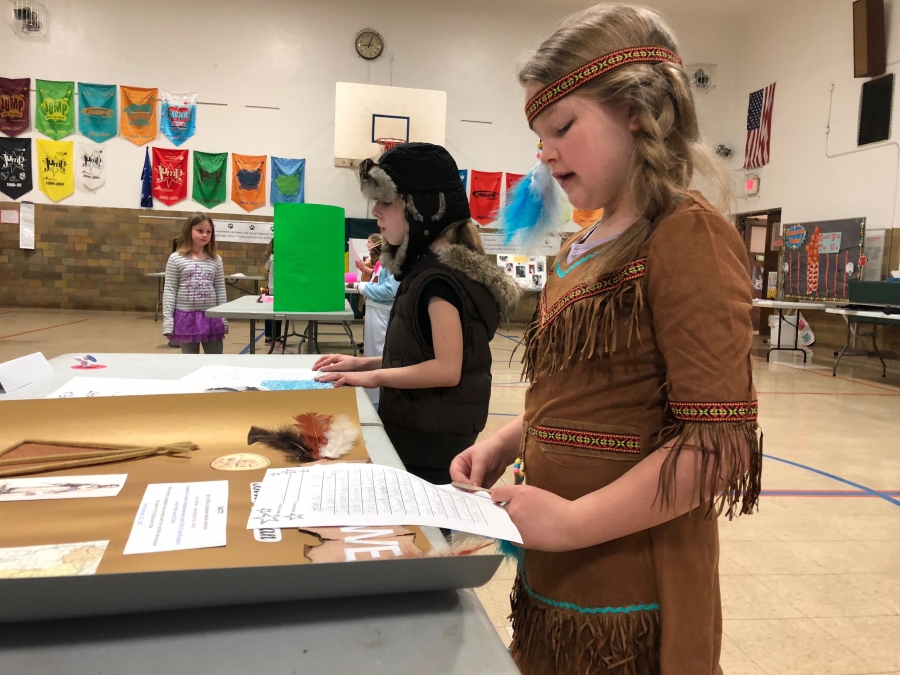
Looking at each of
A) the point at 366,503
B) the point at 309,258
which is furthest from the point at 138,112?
the point at 366,503

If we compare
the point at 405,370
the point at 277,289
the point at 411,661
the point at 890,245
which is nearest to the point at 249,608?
the point at 411,661

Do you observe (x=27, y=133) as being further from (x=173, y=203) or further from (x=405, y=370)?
(x=405, y=370)

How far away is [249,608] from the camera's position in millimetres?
464

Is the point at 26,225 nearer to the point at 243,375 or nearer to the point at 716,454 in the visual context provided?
the point at 243,375

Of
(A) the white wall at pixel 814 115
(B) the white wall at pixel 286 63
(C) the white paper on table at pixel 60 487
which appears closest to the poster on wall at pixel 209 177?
(B) the white wall at pixel 286 63

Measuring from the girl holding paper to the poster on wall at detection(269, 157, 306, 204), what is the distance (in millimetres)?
8852

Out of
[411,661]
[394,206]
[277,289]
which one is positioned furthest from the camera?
[277,289]

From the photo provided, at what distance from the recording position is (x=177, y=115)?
28.8 ft

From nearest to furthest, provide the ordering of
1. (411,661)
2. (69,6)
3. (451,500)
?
1. (411,661)
2. (451,500)
3. (69,6)

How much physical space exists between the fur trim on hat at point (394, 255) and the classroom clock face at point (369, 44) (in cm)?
851

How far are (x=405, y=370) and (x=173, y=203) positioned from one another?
8850 millimetres

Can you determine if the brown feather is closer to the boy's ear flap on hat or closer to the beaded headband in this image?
the beaded headband

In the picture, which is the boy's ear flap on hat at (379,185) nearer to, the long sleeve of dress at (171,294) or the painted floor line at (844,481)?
the painted floor line at (844,481)

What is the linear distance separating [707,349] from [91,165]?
33.1 feet
